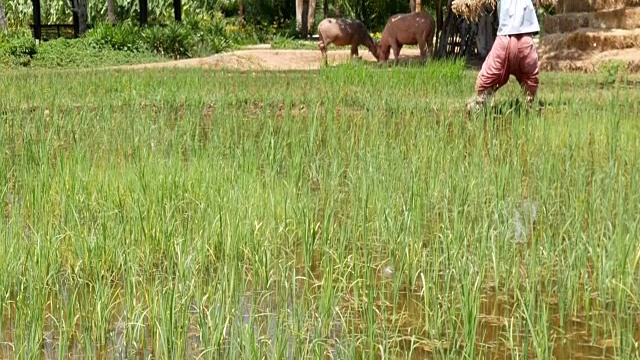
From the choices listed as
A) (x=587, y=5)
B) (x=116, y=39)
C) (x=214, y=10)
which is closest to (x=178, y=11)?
(x=116, y=39)

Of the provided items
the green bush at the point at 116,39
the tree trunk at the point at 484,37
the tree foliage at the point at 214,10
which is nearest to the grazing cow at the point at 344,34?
the tree trunk at the point at 484,37

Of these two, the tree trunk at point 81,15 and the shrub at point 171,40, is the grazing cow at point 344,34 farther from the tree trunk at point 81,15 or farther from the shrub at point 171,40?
the tree trunk at point 81,15

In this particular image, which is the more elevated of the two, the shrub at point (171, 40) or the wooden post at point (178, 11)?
the wooden post at point (178, 11)

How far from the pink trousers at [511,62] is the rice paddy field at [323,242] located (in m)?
0.64

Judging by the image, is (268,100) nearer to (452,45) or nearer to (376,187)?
(376,187)

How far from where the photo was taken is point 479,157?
480 centimetres

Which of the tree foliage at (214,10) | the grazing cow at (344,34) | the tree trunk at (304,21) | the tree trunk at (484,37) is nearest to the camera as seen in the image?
the tree trunk at (484,37)

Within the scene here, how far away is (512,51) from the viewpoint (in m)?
6.98

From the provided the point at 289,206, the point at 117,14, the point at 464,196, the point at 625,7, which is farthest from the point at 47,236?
the point at 117,14

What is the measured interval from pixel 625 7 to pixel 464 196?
9.98m

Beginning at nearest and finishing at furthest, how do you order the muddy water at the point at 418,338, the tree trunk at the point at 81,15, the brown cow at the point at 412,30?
1. the muddy water at the point at 418,338
2. the brown cow at the point at 412,30
3. the tree trunk at the point at 81,15

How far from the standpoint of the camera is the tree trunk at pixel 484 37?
53.1 ft

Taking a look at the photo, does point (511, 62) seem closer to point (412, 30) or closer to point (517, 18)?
point (517, 18)

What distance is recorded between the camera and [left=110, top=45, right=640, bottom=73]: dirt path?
12695 mm
